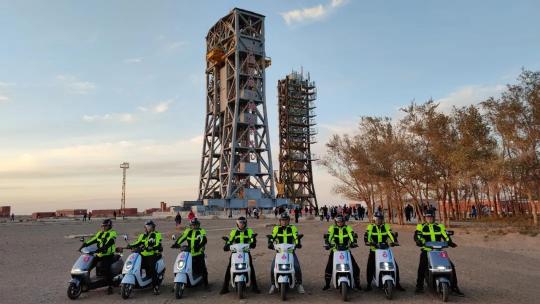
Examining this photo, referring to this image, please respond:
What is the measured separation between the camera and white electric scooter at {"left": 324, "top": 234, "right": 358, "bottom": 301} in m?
8.77

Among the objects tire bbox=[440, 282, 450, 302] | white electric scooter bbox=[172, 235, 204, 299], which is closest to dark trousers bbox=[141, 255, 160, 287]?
white electric scooter bbox=[172, 235, 204, 299]

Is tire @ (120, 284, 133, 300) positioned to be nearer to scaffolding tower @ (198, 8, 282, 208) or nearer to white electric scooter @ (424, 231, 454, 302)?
white electric scooter @ (424, 231, 454, 302)

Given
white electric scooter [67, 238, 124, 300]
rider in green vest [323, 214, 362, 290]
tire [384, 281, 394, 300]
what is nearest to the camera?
tire [384, 281, 394, 300]

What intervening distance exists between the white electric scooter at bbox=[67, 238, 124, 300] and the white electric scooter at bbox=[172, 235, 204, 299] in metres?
1.89

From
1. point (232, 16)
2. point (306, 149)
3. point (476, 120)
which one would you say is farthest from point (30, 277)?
point (306, 149)

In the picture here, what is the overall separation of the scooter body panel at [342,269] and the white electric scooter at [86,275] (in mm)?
5501

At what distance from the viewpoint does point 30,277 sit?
1211 cm

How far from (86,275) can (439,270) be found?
26.4 ft

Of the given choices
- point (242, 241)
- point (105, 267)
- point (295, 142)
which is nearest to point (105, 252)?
point (105, 267)

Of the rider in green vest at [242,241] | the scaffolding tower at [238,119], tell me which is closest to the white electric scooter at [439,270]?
the rider in green vest at [242,241]

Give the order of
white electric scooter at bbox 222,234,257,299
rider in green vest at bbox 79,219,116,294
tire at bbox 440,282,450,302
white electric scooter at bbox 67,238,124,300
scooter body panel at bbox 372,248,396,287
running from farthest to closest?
1. rider in green vest at bbox 79,219,116,294
2. white electric scooter at bbox 67,238,124,300
3. white electric scooter at bbox 222,234,257,299
4. scooter body panel at bbox 372,248,396,287
5. tire at bbox 440,282,450,302

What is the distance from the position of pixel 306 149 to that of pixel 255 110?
28.5 m

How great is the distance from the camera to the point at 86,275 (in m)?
9.27

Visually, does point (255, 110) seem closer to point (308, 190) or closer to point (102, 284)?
point (308, 190)
